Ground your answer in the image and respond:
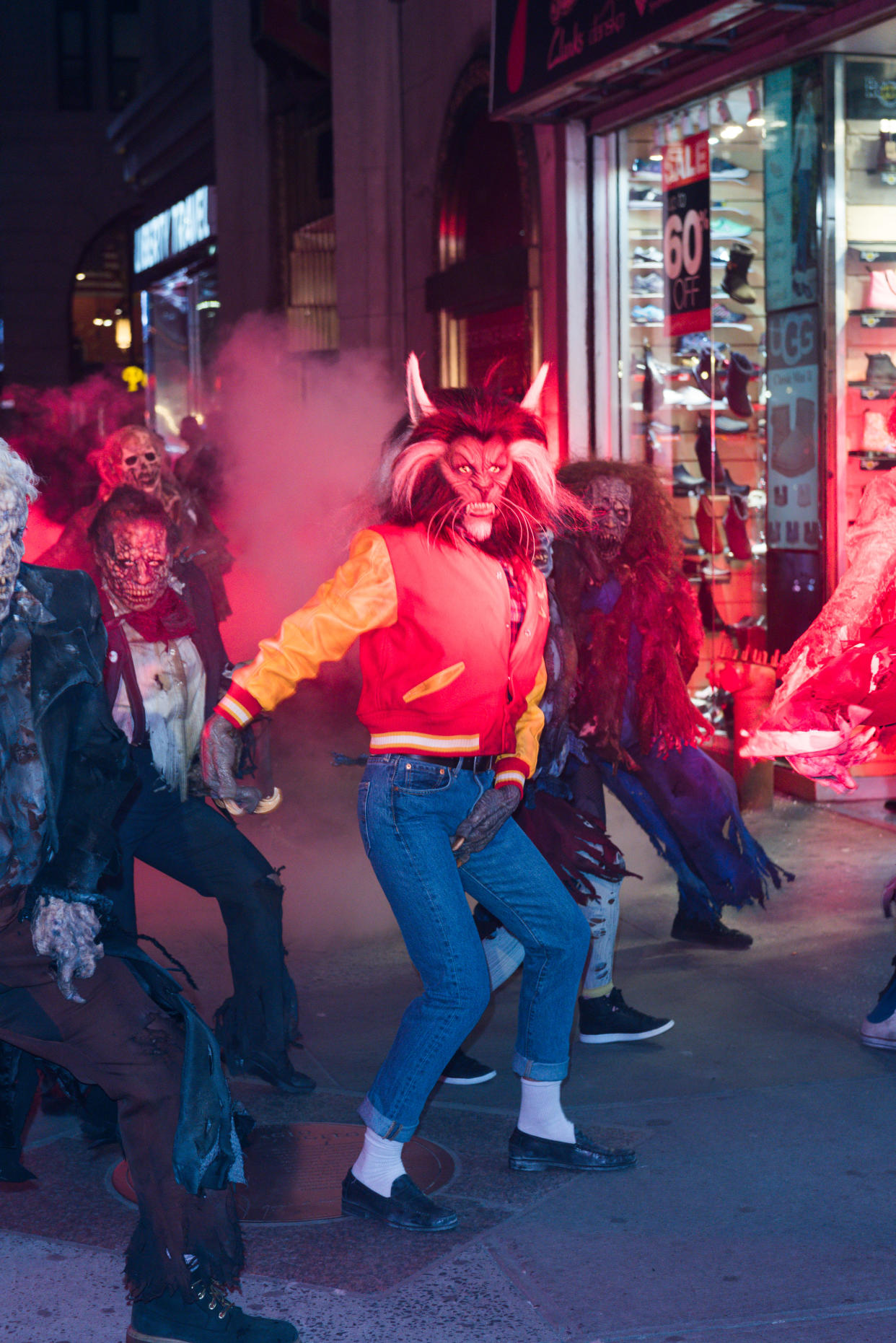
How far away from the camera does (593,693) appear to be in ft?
16.8

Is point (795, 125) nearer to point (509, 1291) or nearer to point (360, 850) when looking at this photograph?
point (360, 850)

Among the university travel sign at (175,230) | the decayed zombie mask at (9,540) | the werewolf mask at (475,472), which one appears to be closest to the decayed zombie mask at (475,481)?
the werewolf mask at (475,472)

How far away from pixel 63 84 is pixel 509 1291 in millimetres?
42571

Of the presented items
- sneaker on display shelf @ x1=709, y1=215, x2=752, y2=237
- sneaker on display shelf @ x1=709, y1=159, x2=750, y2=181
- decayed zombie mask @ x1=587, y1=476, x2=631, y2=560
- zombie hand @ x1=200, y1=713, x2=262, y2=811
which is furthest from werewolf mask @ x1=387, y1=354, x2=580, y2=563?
sneaker on display shelf @ x1=709, y1=159, x2=750, y2=181

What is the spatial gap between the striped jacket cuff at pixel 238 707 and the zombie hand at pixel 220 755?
0.6 inches

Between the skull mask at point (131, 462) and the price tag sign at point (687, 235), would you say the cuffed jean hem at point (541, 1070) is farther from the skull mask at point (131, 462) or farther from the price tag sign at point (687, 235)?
the price tag sign at point (687, 235)

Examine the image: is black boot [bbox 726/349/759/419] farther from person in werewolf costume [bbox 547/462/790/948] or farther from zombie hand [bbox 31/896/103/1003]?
zombie hand [bbox 31/896/103/1003]

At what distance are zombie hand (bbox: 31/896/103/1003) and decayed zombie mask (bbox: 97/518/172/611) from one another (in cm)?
169

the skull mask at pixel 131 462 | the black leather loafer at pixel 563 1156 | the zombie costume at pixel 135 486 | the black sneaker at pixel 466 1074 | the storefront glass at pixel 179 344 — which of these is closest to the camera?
the black leather loafer at pixel 563 1156

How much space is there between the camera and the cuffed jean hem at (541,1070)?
12.7 feet

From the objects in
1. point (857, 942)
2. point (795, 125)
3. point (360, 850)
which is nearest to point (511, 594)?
point (857, 942)

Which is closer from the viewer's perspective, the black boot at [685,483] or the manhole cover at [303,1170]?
the manhole cover at [303,1170]

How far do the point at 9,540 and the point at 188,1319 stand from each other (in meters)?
1.49

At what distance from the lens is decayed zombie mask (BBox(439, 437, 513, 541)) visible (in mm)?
3699
